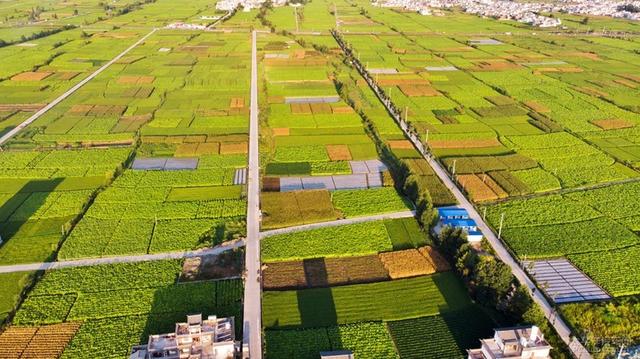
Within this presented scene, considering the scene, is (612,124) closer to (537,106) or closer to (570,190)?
(537,106)

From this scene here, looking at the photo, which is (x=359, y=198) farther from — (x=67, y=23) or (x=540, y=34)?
(x=67, y=23)

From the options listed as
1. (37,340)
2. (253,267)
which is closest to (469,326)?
(253,267)

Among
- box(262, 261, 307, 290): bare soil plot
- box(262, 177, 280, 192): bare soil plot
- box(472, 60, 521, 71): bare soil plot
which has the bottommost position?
box(262, 261, 307, 290): bare soil plot

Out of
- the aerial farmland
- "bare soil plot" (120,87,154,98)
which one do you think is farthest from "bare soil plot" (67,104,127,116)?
"bare soil plot" (120,87,154,98)

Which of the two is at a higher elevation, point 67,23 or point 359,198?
point 67,23

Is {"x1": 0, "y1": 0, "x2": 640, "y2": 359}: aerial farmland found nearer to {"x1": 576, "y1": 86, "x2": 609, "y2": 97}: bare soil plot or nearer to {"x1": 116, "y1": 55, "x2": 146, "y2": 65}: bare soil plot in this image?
{"x1": 576, "y1": 86, "x2": 609, "y2": 97}: bare soil plot

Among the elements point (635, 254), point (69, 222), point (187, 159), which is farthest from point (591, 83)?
point (69, 222)

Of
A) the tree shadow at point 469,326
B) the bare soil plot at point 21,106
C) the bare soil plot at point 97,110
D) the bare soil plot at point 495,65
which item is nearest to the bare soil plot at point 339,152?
the tree shadow at point 469,326
